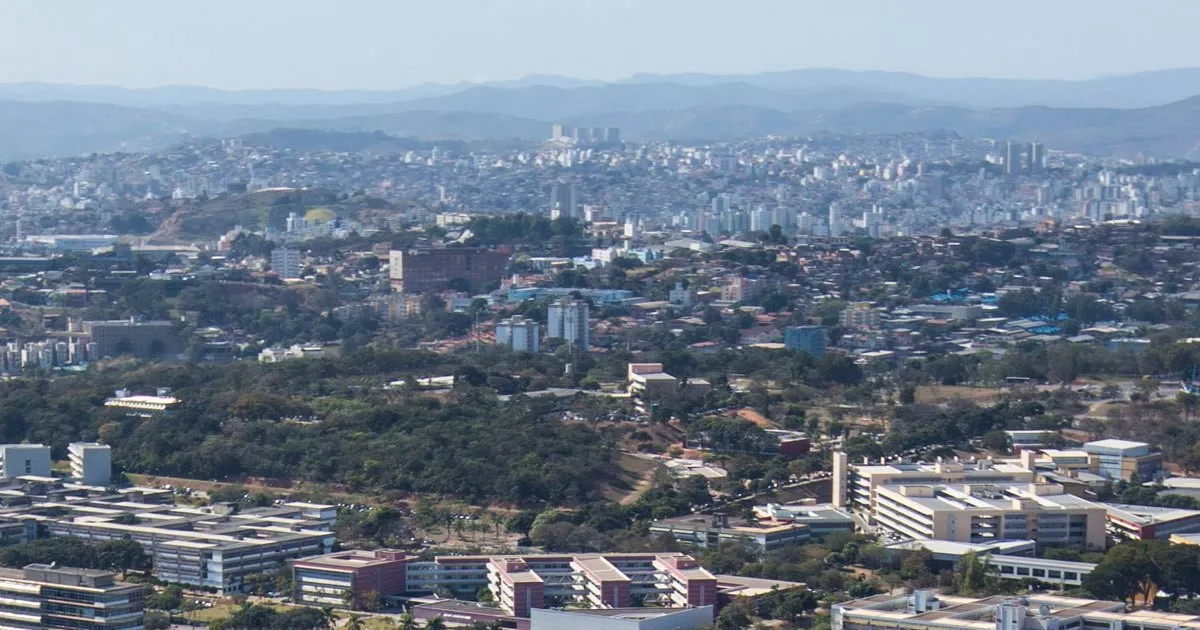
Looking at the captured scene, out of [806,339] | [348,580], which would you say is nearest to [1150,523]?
[348,580]

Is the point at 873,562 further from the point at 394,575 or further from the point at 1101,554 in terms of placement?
the point at 394,575

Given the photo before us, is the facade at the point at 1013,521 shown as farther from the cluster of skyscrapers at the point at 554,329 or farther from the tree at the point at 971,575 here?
the cluster of skyscrapers at the point at 554,329

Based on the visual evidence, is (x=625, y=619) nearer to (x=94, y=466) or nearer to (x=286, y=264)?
(x=94, y=466)

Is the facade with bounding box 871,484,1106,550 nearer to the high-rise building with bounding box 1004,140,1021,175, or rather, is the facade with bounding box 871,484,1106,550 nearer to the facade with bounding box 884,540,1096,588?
the facade with bounding box 884,540,1096,588

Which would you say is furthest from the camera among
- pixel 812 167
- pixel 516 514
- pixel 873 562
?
pixel 812 167

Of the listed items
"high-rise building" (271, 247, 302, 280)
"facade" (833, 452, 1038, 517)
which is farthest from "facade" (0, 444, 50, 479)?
"high-rise building" (271, 247, 302, 280)

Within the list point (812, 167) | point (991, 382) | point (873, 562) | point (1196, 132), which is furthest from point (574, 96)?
point (873, 562)
